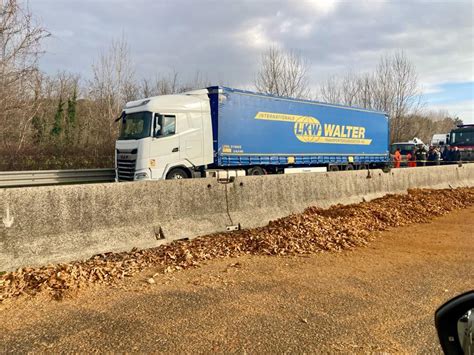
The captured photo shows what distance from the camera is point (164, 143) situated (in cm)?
1375

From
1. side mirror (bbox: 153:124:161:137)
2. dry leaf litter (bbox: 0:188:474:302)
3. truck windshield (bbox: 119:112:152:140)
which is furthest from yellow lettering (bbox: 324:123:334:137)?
dry leaf litter (bbox: 0:188:474:302)

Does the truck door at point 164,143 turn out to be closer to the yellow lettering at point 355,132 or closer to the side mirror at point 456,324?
the yellow lettering at point 355,132

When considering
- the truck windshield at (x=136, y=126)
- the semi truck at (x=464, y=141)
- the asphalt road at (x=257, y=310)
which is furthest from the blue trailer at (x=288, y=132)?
the asphalt road at (x=257, y=310)

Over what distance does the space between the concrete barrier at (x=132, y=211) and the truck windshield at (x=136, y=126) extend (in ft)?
23.5

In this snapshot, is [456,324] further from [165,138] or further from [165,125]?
[165,125]

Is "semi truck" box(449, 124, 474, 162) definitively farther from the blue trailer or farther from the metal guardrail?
the metal guardrail

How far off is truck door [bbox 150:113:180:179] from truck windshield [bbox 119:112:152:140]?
0.92 feet

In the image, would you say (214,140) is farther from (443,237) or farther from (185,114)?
(443,237)

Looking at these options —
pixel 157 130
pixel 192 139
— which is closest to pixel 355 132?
pixel 192 139

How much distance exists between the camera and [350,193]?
371 inches

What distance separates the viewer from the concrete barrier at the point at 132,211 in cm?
467

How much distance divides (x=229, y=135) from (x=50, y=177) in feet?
26.7

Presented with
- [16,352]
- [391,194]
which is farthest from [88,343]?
[391,194]

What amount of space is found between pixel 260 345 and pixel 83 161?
69.9 ft
